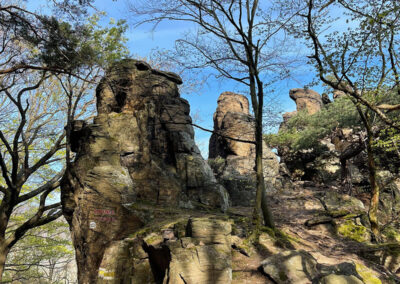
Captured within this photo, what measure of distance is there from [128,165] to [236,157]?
14920mm

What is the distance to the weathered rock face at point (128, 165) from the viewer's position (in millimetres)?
8352

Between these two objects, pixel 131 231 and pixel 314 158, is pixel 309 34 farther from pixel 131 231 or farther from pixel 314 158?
pixel 314 158

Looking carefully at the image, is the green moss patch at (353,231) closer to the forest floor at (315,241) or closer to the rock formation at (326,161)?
the forest floor at (315,241)

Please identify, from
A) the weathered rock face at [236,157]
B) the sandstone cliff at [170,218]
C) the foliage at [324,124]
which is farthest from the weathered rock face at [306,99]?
the sandstone cliff at [170,218]

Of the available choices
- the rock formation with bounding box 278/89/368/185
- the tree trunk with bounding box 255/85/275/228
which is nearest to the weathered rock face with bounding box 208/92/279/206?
the rock formation with bounding box 278/89/368/185

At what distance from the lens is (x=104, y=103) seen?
1216cm

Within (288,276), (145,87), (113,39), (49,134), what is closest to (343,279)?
(288,276)

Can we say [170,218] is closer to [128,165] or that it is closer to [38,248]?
[128,165]

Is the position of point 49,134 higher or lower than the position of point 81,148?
higher

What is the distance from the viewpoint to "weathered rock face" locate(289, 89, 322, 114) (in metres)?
42.6

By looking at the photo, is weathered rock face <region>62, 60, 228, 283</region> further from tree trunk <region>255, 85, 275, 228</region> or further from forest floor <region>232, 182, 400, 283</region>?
forest floor <region>232, 182, 400, 283</region>

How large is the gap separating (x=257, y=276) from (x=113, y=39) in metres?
12.6

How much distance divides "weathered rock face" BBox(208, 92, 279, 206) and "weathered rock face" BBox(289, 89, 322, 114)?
1328 cm

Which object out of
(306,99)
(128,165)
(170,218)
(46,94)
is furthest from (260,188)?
(306,99)
